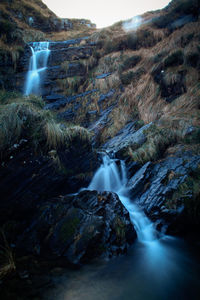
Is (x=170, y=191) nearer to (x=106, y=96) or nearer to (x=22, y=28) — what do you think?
(x=106, y=96)

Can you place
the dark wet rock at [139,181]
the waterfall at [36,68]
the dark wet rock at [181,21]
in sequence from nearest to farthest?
the dark wet rock at [139,181] < the waterfall at [36,68] < the dark wet rock at [181,21]

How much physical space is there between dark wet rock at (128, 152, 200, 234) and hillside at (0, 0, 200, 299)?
0.09ft

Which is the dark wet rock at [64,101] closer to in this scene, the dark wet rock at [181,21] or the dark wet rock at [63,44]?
the dark wet rock at [63,44]

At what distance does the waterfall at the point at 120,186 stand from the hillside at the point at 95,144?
0.06m

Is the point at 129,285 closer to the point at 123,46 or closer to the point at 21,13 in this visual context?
the point at 123,46

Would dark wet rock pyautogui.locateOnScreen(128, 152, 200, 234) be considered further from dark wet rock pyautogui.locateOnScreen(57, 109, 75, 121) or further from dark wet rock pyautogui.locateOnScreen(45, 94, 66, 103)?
dark wet rock pyautogui.locateOnScreen(45, 94, 66, 103)

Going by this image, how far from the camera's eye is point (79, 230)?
3.58 metres

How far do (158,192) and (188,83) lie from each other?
6678 millimetres

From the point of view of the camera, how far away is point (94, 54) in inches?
526

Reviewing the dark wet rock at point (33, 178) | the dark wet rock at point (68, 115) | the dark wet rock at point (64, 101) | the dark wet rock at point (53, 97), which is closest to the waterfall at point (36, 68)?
the dark wet rock at point (53, 97)

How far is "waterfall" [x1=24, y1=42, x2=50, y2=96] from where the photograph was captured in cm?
1095

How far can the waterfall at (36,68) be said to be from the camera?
10952mm

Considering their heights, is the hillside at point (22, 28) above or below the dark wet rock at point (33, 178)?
above

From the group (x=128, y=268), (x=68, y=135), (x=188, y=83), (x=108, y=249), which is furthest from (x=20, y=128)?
(x=188, y=83)
